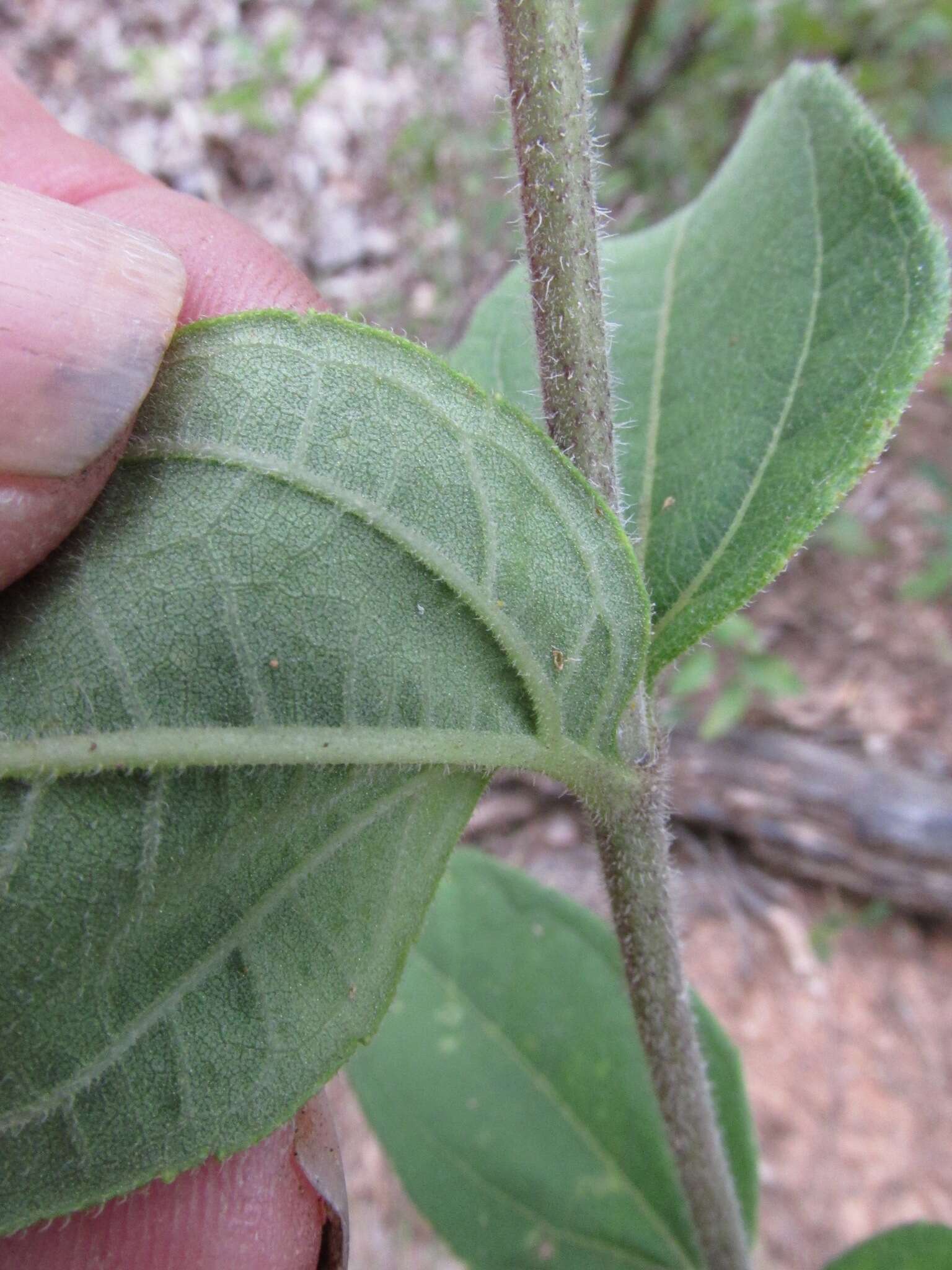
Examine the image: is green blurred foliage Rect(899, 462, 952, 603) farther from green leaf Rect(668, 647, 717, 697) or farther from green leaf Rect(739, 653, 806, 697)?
green leaf Rect(668, 647, 717, 697)

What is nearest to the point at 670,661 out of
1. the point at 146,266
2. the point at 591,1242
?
the point at 146,266

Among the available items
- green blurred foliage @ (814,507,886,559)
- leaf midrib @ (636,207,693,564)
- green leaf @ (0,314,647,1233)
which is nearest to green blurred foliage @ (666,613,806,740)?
green blurred foliage @ (814,507,886,559)

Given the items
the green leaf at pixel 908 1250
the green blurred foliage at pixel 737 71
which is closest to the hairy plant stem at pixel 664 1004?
the green leaf at pixel 908 1250

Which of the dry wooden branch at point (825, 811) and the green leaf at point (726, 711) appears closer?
the dry wooden branch at point (825, 811)

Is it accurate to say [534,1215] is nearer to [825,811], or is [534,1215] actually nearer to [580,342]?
[580,342]

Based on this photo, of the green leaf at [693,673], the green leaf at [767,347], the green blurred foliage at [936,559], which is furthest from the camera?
the green blurred foliage at [936,559]

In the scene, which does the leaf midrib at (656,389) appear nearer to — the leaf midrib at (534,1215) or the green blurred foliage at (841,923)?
the leaf midrib at (534,1215)
